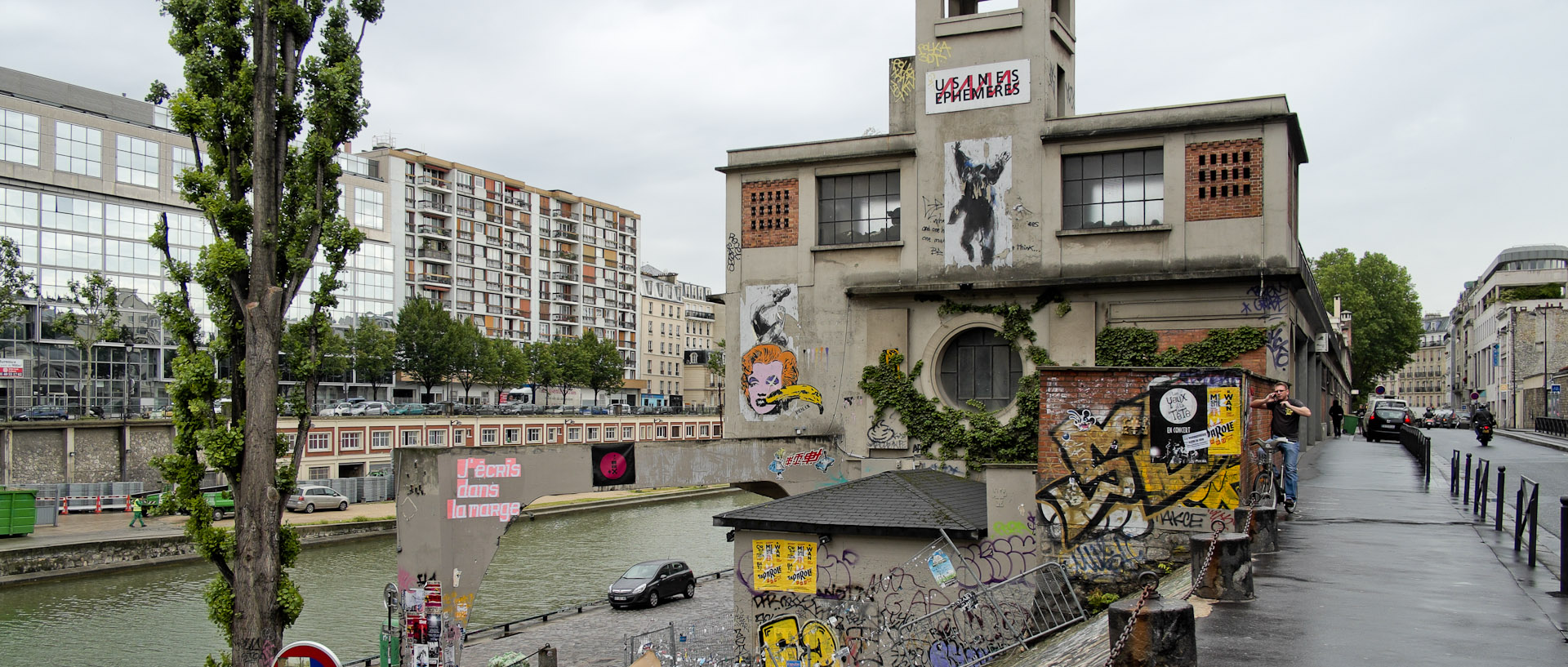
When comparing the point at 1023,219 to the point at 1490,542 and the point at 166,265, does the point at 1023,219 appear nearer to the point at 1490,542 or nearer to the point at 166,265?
the point at 1490,542

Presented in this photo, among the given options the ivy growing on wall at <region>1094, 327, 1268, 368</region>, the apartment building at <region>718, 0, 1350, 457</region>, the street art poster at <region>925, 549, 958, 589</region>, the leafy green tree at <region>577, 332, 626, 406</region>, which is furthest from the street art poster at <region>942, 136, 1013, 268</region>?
the leafy green tree at <region>577, 332, 626, 406</region>

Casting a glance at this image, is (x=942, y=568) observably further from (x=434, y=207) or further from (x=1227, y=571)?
(x=434, y=207)

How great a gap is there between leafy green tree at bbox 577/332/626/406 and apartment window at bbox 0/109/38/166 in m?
41.9

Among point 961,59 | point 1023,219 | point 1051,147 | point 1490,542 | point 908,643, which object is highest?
point 961,59

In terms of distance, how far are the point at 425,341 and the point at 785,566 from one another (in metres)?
60.0

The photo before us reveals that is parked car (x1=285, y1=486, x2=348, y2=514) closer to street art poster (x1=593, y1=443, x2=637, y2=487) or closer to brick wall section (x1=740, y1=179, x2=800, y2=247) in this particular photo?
brick wall section (x1=740, y1=179, x2=800, y2=247)

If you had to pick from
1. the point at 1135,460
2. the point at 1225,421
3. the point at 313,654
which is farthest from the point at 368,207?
the point at 1225,421

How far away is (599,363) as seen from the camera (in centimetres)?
8894

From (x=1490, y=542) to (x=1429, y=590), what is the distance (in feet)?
13.4

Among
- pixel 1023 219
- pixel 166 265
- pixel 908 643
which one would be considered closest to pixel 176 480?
pixel 166 265

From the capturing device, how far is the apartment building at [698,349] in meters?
114

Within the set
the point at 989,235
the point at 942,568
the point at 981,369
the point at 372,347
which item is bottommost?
the point at 942,568

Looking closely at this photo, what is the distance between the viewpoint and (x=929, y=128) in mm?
21562

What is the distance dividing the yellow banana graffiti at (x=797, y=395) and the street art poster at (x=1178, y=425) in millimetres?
10202
